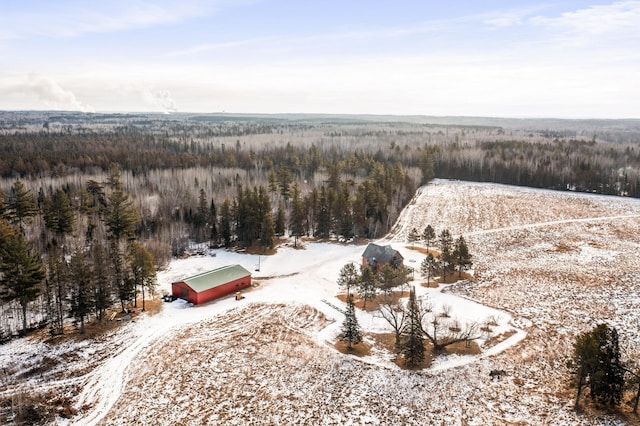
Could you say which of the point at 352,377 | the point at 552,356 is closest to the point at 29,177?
the point at 352,377

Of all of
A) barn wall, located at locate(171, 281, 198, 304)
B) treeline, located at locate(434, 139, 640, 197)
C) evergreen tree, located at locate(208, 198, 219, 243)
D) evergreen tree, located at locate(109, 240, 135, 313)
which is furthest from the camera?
treeline, located at locate(434, 139, 640, 197)

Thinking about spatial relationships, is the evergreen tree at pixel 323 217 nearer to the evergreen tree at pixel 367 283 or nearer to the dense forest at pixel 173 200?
the dense forest at pixel 173 200

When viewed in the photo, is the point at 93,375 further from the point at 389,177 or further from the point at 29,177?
the point at 29,177

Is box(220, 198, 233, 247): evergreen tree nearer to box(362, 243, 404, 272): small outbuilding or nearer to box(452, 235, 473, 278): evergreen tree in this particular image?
box(362, 243, 404, 272): small outbuilding

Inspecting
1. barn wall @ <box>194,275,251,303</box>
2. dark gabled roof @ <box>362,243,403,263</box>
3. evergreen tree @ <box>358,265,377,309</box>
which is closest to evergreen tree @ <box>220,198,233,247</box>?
barn wall @ <box>194,275,251,303</box>

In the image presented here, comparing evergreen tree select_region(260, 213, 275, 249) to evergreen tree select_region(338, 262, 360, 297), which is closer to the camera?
evergreen tree select_region(338, 262, 360, 297)

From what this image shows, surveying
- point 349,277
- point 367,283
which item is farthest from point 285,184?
point 367,283

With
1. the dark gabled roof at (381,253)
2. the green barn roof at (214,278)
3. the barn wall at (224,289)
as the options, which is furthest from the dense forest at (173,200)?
the dark gabled roof at (381,253)
